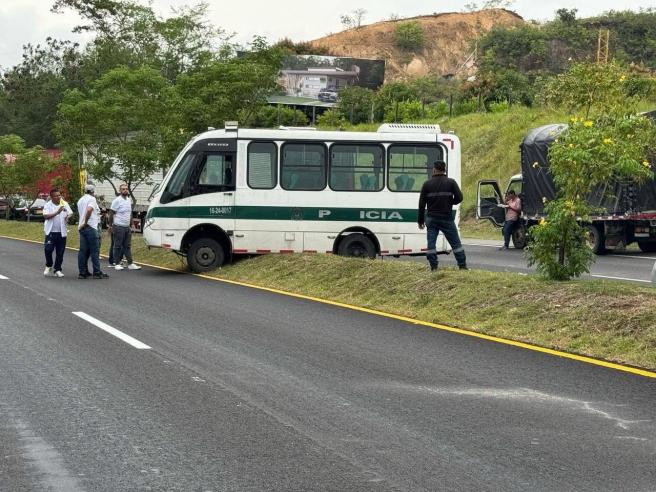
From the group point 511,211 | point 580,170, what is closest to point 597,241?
point 511,211

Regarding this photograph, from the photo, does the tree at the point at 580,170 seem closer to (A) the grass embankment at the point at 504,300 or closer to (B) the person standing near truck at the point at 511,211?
(A) the grass embankment at the point at 504,300

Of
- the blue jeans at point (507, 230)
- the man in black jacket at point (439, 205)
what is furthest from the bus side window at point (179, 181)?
the blue jeans at point (507, 230)

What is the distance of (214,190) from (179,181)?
0.72 metres

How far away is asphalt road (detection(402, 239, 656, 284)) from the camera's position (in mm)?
22039

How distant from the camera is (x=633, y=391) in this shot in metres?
8.91

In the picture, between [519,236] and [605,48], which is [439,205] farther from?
[605,48]

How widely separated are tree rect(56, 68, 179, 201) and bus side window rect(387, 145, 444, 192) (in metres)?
12.3

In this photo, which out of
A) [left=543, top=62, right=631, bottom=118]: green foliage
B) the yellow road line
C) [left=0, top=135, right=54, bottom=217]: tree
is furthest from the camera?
[left=0, top=135, right=54, bottom=217]: tree

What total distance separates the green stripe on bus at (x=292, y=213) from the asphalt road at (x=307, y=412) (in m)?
8.93

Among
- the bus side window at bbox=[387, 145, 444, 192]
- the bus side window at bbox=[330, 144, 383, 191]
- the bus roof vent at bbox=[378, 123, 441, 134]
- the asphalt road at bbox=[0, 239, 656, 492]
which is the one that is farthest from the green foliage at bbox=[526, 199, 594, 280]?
the bus roof vent at bbox=[378, 123, 441, 134]

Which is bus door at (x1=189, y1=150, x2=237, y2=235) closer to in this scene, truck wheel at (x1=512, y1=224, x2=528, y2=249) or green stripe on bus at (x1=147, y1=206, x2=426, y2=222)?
green stripe on bus at (x1=147, y1=206, x2=426, y2=222)

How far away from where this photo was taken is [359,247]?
2267 centimetres

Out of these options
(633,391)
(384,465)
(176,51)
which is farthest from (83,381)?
(176,51)

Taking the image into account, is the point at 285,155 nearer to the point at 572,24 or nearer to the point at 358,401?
the point at 358,401
